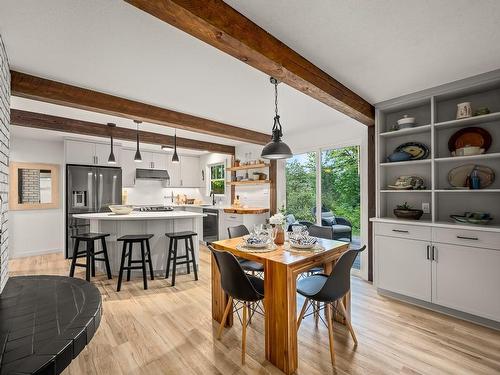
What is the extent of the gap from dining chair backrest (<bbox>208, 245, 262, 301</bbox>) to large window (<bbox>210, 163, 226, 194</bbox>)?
15.4 ft

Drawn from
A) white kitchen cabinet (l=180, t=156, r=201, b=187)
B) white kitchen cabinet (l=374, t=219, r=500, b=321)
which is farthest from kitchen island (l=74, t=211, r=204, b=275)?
white kitchen cabinet (l=180, t=156, r=201, b=187)

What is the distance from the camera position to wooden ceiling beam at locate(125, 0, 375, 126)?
133cm

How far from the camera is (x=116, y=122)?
4.10 meters

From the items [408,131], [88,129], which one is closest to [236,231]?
[408,131]

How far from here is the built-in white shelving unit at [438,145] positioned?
2689 mm

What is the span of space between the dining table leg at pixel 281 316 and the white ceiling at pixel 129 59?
181 cm

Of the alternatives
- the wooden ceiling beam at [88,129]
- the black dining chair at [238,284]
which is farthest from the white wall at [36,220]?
the black dining chair at [238,284]

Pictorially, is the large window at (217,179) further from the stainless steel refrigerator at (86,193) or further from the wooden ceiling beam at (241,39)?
the wooden ceiling beam at (241,39)

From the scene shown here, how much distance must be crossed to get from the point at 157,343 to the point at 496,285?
3.19 m

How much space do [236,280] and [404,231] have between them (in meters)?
2.18

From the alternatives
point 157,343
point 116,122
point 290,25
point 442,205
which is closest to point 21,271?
point 116,122

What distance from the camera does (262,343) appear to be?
2.20 metres

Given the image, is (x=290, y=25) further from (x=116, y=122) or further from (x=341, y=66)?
(x=116, y=122)

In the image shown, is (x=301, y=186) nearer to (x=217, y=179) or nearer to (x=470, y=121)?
(x=470, y=121)
